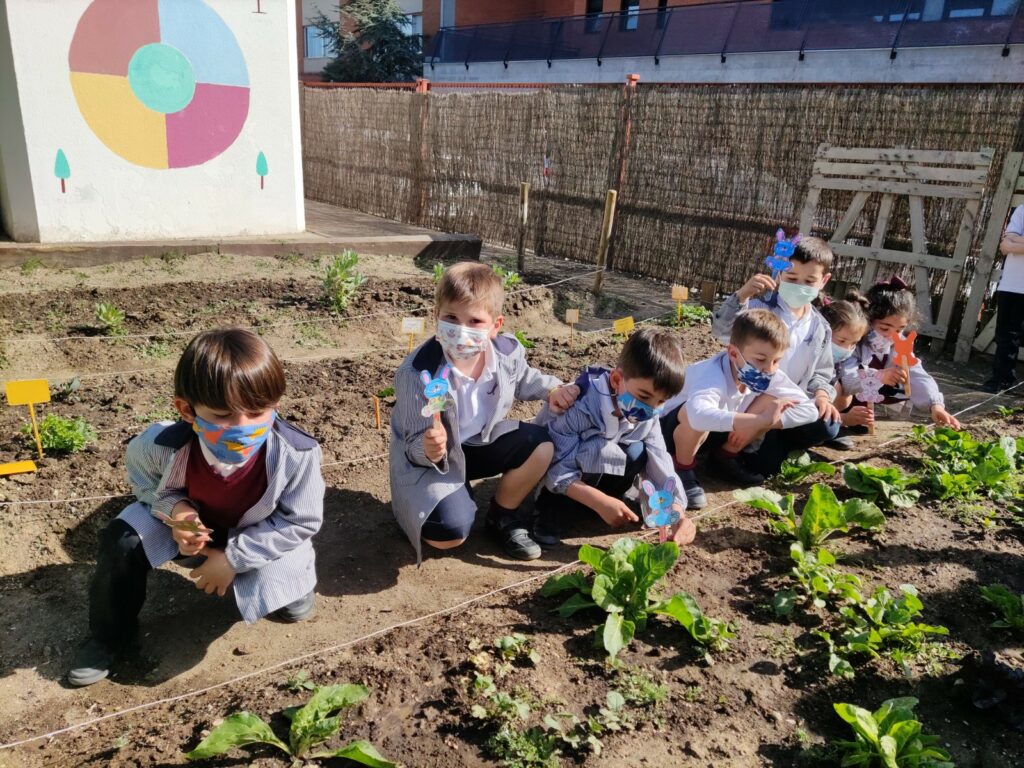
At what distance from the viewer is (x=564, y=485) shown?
10.4 ft

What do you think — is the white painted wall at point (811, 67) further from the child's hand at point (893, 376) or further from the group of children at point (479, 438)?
the group of children at point (479, 438)

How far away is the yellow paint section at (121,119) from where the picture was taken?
23.4 ft

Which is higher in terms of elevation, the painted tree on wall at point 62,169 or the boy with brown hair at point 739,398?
the painted tree on wall at point 62,169

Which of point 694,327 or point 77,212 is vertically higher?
point 77,212

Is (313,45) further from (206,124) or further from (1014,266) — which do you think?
(1014,266)

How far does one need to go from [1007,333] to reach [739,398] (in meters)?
3.39

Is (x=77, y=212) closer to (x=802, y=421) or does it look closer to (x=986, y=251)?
(x=802, y=421)

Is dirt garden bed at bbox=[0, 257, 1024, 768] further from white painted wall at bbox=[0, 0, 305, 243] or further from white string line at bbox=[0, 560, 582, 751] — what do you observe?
white painted wall at bbox=[0, 0, 305, 243]

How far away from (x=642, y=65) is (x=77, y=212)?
18146 mm

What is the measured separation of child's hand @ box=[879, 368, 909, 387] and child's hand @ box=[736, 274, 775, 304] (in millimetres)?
1128

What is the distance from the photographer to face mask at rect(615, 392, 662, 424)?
9.96 feet

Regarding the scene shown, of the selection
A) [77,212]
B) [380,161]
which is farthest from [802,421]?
[380,161]

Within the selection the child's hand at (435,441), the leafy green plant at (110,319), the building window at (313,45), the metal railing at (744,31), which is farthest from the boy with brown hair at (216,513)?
the building window at (313,45)

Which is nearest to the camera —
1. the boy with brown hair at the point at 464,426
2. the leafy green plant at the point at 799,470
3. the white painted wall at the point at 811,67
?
the boy with brown hair at the point at 464,426
